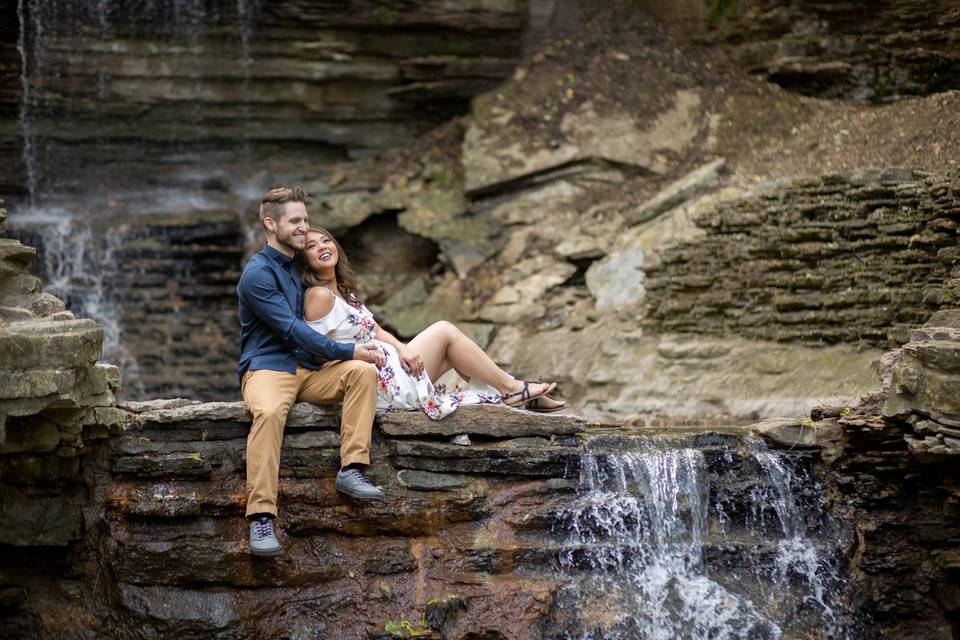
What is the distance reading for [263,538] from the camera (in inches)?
246

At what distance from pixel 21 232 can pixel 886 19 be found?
1041 centimetres

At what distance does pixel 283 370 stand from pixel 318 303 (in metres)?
0.44

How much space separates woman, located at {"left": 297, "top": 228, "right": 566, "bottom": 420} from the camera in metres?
6.68

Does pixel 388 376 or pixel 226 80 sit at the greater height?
pixel 226 80

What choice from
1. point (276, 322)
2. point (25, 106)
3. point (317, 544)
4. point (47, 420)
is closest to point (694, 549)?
point (317, 544)

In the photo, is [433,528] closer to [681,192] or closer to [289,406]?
[289,406]

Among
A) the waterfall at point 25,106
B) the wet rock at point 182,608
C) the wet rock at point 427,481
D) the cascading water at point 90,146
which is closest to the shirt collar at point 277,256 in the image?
the wet rock at point 427,481

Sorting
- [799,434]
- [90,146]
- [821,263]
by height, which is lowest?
[799,434]

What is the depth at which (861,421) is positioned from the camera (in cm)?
710

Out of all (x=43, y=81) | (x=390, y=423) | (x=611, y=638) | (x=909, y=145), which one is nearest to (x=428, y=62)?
(x=43, y=81)

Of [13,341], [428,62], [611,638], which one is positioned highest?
[428,62]

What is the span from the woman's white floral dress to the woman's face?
0.72 feet

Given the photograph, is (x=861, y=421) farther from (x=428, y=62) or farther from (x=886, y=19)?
(x=428, y=62)

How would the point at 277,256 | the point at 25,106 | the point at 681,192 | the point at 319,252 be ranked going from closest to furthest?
the point at 277,256
the point at 319,252
the point at 681,192
the point at 25,106
